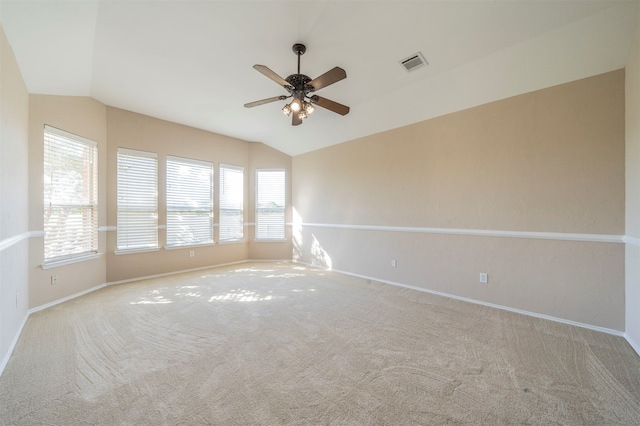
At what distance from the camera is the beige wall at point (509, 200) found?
2.53 m

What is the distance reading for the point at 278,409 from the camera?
1.54m

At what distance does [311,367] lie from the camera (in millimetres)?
1959

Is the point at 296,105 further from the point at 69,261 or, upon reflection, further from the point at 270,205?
the point at 69,261

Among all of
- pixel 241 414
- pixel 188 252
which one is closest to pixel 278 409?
pixel 241 414

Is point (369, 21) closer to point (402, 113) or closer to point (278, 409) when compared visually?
point (402, 113)

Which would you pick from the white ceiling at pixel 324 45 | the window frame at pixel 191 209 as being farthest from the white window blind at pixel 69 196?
the window frame at pixel 191 209

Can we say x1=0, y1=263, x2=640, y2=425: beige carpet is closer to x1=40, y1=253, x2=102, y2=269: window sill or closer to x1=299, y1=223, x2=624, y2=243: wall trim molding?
x1=40, y1=253, x2=102, y2=269: window sill

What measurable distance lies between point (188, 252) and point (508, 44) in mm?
5911

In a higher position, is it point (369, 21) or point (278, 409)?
point (369, 21)

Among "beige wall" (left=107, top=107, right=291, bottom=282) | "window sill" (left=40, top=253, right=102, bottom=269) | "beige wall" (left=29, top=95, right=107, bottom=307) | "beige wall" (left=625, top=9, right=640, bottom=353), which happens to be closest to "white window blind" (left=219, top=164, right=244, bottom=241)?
"beige wall" (left=107, top=107, right=291, bottom=282)

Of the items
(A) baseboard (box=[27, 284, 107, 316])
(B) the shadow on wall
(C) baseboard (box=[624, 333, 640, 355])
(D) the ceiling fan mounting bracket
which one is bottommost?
(A) baseboard (box=[27, 284, 107, 316])

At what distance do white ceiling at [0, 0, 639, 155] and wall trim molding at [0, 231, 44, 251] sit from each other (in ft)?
5.64

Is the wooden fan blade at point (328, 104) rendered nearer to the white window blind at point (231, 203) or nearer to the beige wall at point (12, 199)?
the beige wall at point (12, 199)

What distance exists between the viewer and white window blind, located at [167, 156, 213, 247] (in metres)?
4.87
